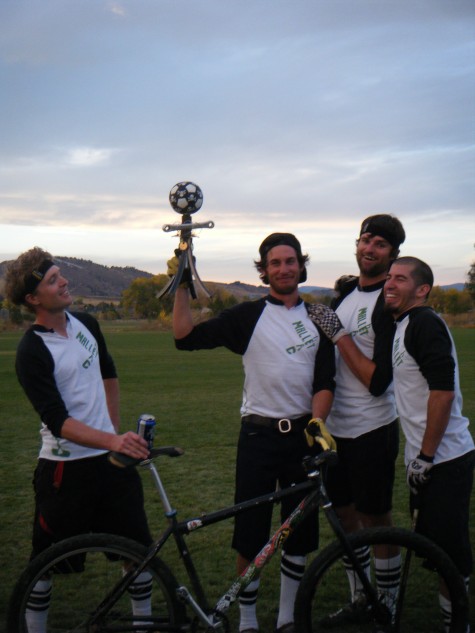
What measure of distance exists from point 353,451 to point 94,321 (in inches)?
63.5

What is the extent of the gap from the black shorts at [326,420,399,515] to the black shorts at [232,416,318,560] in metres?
0.33

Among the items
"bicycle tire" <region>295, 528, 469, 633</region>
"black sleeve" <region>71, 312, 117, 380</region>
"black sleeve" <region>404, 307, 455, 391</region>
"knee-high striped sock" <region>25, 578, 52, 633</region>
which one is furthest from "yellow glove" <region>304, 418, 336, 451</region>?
"knee-high striped sock" <region>25, 578, 52, 633</region>

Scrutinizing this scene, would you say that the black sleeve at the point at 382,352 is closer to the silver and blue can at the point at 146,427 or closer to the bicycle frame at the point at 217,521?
the bicycle frame at the point at 217,521

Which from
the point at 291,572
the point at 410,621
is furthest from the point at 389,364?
the point at 410,621

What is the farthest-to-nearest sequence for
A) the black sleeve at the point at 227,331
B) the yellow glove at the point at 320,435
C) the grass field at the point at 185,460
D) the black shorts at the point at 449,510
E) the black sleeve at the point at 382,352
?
the grass field at the point at 185,460, the black sleeve at the point at 227,331, the black sleeve at the point at 382,352, the black shorts at the point at 449,510, the yellow glove at the point at 320,435

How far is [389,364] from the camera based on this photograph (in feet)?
12.5

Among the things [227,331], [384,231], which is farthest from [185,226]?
[384,231]

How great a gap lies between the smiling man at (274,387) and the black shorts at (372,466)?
1.11 feet

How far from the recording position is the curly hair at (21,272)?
3521 millimetres

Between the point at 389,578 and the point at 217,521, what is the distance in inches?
41.2

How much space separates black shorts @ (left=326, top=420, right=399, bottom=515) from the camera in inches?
155

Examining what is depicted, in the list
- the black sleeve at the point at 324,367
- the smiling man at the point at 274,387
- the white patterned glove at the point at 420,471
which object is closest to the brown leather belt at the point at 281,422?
the smiling man at the point at 274,387

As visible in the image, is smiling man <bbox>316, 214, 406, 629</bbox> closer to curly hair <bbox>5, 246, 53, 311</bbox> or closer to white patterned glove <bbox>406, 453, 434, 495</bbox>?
white patterned glove <bbox>406, 453, 434, 495</bbox>

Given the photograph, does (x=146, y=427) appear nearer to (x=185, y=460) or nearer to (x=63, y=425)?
(x=63, y=425)
